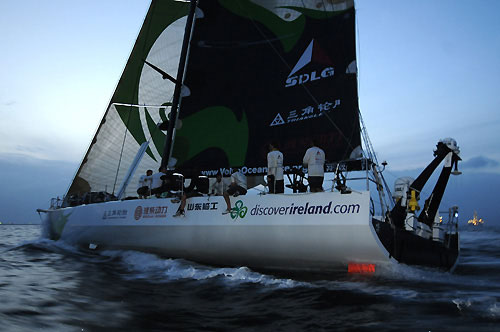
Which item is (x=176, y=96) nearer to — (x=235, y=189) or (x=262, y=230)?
(x=235, y=189)

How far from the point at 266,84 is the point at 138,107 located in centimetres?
679

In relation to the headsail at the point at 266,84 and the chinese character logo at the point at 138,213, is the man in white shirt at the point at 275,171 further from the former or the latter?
the chinese character logo at the point at 138,213

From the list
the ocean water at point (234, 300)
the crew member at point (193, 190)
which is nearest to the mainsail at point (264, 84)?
the crew member at point (193, 190)

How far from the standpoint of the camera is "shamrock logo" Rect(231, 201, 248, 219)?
7648 millimetres

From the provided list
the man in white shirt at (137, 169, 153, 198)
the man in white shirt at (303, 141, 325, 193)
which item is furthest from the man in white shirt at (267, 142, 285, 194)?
the man in white shirt at (137, 169, 153, 198)

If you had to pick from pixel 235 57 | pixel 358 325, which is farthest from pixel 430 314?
pixel 235 57

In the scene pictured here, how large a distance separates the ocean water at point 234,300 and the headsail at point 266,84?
3.10m

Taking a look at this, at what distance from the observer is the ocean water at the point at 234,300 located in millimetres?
4156

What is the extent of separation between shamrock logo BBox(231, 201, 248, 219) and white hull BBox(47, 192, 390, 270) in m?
0.02

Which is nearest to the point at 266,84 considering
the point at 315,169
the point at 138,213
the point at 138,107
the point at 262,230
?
the point at 315,169

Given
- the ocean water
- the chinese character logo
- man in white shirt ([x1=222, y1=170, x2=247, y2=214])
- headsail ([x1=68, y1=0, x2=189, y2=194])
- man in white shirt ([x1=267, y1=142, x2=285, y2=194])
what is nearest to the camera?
the ocean water

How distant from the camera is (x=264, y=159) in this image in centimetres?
969

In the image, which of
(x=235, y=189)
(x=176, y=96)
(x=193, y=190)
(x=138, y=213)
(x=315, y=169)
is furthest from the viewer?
(x=176, y=96)

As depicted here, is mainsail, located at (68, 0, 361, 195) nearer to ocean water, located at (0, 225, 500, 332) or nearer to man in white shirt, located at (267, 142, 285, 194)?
man in white shirt, located at (267, 142, 285, 194)
